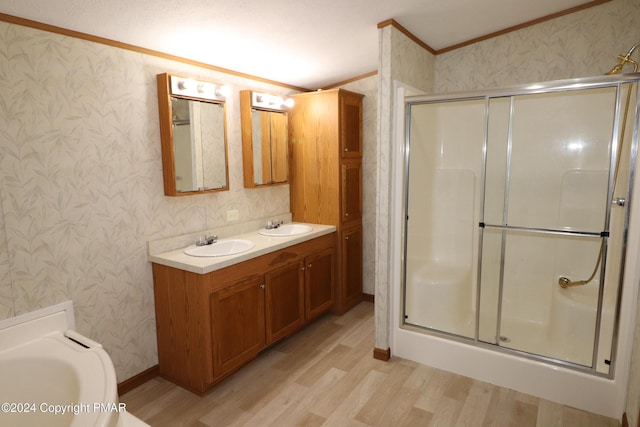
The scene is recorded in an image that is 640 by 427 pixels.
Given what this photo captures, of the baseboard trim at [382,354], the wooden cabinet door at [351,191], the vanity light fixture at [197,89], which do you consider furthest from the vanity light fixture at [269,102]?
the baseboard trim at [382,354]

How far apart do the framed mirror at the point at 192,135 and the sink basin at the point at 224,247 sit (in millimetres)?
406

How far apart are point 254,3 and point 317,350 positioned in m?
2.43

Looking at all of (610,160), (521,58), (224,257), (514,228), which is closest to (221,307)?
(224,257)

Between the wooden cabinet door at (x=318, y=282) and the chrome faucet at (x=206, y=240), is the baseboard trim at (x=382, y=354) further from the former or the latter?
the chrome faucet at (x=206, y=240)

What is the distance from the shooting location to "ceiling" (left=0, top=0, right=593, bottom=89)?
1905mm

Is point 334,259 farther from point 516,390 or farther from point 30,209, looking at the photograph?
point 30,209

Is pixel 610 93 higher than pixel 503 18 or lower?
lower

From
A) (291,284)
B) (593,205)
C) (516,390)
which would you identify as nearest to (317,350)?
(291,284)

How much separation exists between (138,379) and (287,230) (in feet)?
5.27

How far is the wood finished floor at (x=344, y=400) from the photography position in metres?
2.12

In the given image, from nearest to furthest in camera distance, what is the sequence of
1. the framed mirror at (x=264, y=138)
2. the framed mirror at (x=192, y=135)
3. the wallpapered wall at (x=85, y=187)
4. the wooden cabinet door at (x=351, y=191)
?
1. the wallpapered wall at (x=85, y=187)
2. the framed mirror at (x=192, y=135)
3. the framed mirror at (x=264, y=138)
4. the wooden cabinet door at (x=351, y=191)

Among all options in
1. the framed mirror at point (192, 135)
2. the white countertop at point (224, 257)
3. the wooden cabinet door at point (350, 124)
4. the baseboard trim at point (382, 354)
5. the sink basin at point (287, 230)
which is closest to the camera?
the white countertop at point (224, 257)

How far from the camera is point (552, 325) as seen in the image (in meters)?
2.79

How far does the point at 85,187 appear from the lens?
2152mm
